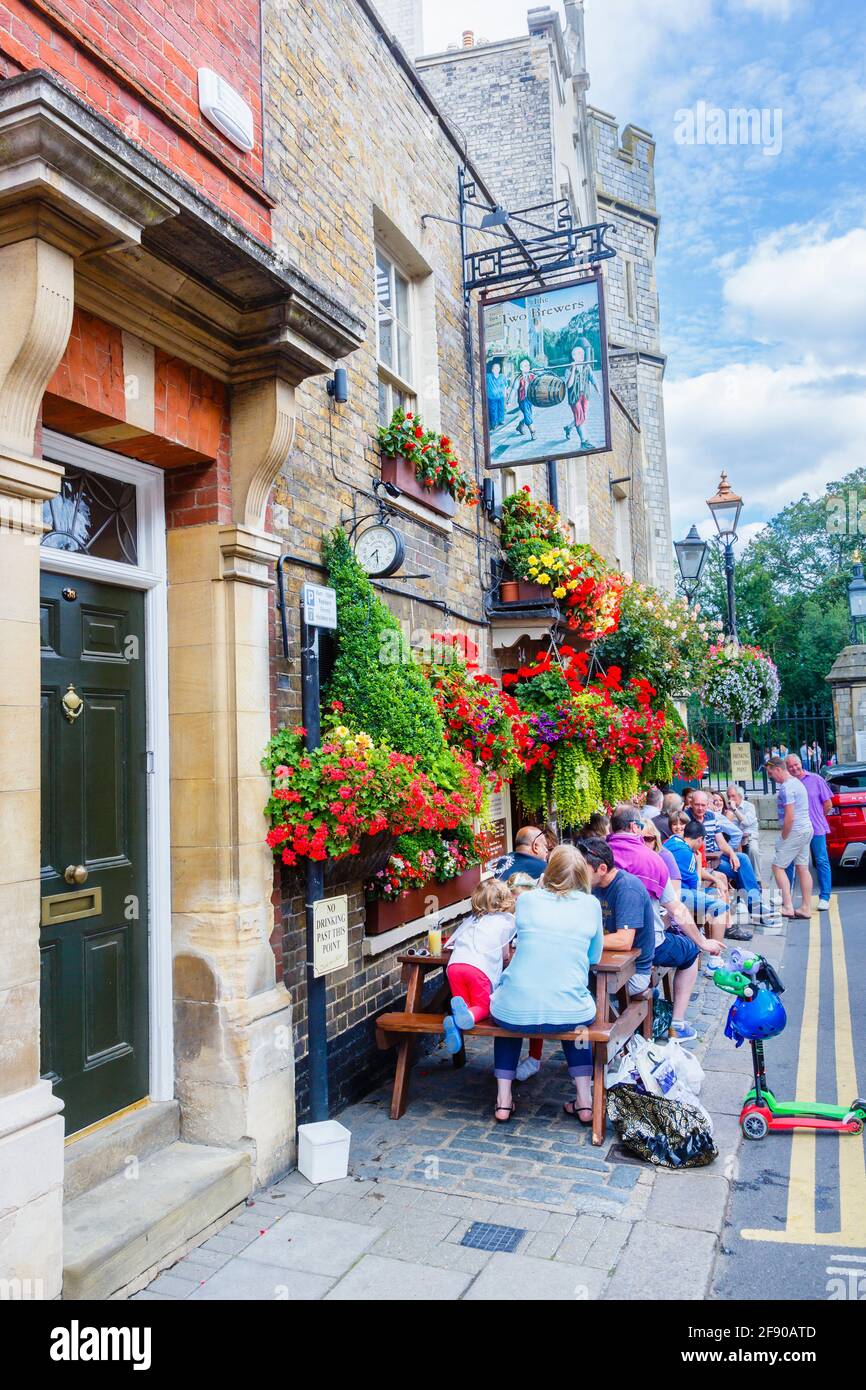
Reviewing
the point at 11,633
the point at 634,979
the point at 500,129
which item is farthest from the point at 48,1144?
the point at 500,129

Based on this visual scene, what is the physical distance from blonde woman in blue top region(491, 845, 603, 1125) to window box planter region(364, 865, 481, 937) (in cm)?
105

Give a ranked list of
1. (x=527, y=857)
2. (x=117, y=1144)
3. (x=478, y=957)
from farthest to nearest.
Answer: (x=527, y=857) < (x=478, y=957) < (x=117, y=1144)

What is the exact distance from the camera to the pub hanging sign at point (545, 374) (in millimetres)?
8156

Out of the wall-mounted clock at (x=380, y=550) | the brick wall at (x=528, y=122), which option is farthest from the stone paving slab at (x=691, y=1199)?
the brick wall at (x=528, y=122)

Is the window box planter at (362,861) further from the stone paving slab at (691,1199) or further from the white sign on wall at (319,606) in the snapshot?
the stone paving slab at (691,1199)

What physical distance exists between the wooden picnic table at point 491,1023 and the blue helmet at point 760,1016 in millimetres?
672

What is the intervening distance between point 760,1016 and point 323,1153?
234cm

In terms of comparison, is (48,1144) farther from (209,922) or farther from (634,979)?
(634,979)

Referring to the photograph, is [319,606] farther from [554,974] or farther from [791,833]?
[791,833]

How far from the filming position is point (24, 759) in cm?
330

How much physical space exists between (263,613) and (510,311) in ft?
16.7

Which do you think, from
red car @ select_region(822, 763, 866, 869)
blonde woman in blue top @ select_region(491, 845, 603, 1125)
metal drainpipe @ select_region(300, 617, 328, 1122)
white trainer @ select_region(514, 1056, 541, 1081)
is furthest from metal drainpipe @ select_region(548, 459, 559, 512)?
white trainer @ select_region(514, 1056, 541, 1081)

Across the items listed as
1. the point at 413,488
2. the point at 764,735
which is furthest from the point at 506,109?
the point at 764,735

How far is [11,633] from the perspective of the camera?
3.28 meters
